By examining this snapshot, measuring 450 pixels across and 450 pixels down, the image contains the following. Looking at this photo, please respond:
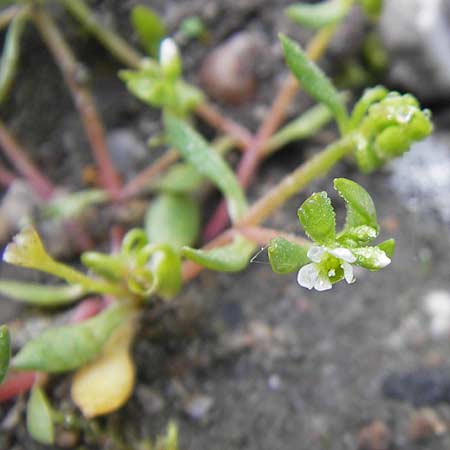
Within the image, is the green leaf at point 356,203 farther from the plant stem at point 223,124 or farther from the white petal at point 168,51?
the plant stem at point 223,124

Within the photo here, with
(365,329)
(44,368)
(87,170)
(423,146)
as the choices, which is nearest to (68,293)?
(44,368)

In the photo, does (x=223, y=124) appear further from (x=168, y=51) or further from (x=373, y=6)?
(x=373, y=6)

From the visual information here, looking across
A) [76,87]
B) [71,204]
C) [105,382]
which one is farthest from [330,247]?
[76,87]

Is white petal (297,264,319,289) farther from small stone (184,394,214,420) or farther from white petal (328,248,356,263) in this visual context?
small stone (184,394,214,420)

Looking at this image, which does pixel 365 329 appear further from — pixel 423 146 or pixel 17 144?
pixel 17 144

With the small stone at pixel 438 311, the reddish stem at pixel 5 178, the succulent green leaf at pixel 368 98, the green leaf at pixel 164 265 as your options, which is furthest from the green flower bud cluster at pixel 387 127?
the reddish stem at pixel 5 178

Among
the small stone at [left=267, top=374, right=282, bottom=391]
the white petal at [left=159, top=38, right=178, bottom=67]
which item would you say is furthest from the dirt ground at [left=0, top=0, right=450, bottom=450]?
the white petal at [left=159, top=38, right=178, bottom=67]
